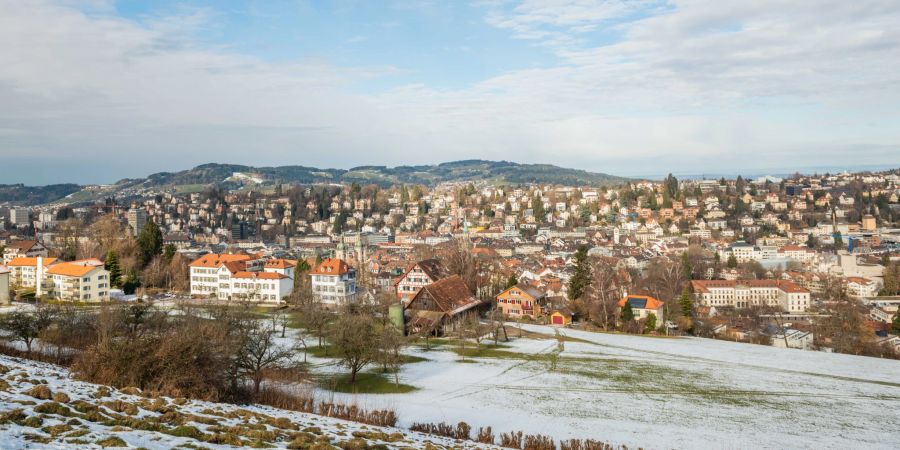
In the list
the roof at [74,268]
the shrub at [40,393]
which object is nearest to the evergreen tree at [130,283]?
the roof at [74,268]

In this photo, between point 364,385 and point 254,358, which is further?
point 364,385

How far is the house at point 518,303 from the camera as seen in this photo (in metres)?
45.9

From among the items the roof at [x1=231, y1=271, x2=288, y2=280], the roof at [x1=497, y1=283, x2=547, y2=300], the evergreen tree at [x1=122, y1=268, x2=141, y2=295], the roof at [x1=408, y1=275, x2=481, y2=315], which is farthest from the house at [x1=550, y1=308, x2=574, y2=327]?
the evergreen tree at [x1=122, y1=268, x2=141, y2=295]

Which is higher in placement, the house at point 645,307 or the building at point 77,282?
the building at point 77,282

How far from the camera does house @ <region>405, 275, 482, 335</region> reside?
34.7 meters

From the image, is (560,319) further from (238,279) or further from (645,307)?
(238,279)

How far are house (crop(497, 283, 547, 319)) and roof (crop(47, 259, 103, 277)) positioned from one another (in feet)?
98.8

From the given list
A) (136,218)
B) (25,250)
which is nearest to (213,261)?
(25,250)

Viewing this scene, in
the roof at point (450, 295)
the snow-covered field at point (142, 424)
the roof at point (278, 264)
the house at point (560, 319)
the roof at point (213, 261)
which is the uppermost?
the snow-covered field at point (142, 424)

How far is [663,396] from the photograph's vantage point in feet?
71.8

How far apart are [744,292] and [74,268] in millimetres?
60814

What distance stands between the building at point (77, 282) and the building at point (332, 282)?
14662 mm

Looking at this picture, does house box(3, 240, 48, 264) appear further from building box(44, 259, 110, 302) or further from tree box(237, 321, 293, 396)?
tree box(237, 321, 293, 396)

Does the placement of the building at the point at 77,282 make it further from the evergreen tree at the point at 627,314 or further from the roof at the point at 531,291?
the evergreen tree at the point at 627,314
